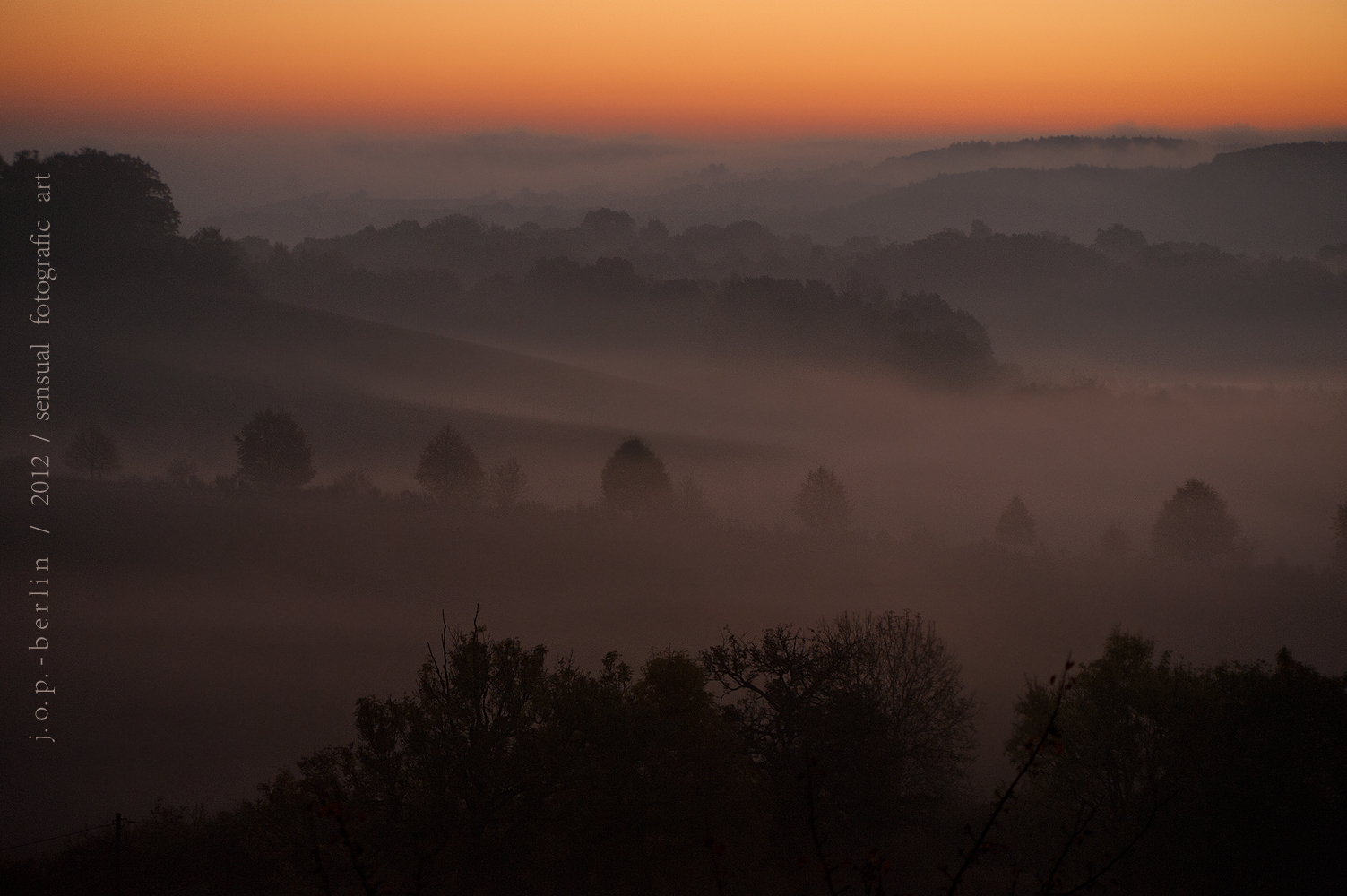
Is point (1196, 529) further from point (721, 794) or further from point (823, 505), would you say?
point (721, 794)

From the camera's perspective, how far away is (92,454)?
57.4m

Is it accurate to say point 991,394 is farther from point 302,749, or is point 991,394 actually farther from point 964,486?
point 302,749

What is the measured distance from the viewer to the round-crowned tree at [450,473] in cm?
5909

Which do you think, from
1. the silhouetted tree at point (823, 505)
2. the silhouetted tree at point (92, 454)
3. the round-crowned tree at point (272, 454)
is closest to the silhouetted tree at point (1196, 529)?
the silhouetted tree at point (823, 505)

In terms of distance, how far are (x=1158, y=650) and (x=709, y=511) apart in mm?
28601

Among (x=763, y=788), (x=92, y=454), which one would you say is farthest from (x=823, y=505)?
(x=92, y=454)

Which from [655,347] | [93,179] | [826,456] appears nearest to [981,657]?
[826,456]

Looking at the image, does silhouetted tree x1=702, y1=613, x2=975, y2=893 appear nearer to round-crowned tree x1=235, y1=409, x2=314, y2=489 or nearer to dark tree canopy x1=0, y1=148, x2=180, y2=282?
round-crowned tree x1=235, y1=409, x2=314, y2=489

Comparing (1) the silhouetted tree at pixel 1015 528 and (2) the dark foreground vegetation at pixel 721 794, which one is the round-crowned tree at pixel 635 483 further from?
(2) the dark foreground vegetation at pixel 721 794

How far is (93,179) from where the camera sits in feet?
341

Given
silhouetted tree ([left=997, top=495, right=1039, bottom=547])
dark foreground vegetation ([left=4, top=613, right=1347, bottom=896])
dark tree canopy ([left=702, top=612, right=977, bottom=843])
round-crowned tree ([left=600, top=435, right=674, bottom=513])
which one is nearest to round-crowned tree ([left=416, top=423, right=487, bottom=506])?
round-crowned tree ([left=600, top=435, right=674, bottom=513])

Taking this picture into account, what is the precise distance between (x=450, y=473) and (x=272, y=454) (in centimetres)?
1062

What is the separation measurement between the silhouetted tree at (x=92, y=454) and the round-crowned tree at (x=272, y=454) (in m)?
9.00

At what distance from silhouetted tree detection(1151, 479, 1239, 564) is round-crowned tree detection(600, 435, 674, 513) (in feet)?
102
